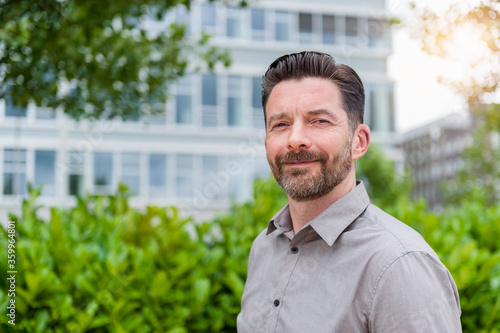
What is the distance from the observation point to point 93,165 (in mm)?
21391

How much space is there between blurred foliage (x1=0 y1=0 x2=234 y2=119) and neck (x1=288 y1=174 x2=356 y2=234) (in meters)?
3.79

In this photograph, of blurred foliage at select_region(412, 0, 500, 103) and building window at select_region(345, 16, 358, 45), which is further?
building window at select_region(345, 16, 358, 45)

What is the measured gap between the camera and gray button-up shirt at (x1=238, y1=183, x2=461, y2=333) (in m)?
1.25

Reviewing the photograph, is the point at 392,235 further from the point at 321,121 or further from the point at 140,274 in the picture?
the point at 140,274

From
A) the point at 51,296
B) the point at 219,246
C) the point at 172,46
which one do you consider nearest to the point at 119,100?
the point at 172,46

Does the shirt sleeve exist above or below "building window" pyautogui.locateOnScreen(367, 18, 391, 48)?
below

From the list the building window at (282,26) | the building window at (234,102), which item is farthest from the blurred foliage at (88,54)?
the building window at (282,26)

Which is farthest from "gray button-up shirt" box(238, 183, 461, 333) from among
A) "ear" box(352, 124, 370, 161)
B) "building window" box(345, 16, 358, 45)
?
"building window" box(345, 16, 358, 45)

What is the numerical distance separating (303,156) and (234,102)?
21.3m

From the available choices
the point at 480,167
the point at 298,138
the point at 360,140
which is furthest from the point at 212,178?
the point at 298,138

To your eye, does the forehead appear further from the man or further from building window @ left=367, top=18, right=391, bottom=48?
building window @ left=367, top=18, right=391, bottom=48

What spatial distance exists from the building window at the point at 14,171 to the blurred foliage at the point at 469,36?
1859 cm

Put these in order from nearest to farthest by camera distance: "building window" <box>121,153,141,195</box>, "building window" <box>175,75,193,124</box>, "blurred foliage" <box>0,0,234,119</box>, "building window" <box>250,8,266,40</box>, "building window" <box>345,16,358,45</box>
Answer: "blurred foliage" <box>0,0,234,119</box>
"building window" <box>121,153,141,195</box>
"building window" <box>175,75,193,124</box>
"building window" <box>250,8,266,40</box>
"building window" <box>345,16,358,45</box>

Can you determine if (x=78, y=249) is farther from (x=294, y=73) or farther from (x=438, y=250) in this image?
(x=438, y=250)
